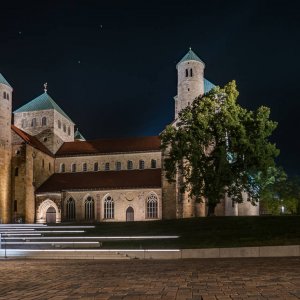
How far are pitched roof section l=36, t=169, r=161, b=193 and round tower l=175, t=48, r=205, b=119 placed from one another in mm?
10682

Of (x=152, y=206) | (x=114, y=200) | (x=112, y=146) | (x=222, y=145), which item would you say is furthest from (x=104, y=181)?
(x=222, y=145)

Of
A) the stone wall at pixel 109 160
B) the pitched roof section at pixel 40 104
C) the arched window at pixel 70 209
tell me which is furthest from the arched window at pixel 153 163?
the pitched roof section at pixel 40 104

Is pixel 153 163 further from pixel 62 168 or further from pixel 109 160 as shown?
pixel 62 168

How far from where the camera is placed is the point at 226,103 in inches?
1757

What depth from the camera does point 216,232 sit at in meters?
31.4

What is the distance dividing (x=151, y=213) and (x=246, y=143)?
2050 cm

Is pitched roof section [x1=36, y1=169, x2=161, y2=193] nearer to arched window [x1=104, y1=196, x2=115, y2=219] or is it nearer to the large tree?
arched window [x1=104, y1=196, x2=115, y2=219]

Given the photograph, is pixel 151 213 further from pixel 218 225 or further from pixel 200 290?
pixel 200 290

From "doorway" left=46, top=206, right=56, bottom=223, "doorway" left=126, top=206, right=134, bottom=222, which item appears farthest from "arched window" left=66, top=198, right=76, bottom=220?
"doorway" left=126, top=206, right=134, bottom=222

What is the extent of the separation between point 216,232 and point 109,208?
98.3ft

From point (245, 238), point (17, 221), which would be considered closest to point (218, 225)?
point (245, 238)

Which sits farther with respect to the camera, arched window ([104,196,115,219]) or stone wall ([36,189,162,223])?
arched window ([104,196,115,219])

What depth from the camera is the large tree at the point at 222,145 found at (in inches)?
1677

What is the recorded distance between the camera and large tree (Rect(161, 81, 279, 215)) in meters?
42.6
